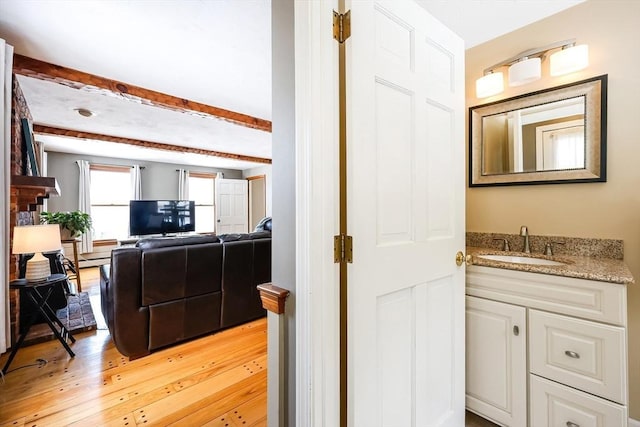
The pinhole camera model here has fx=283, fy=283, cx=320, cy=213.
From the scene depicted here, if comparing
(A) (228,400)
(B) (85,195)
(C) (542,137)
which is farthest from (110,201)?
(C) (542,137)

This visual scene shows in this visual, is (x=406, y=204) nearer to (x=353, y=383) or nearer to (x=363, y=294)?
(x=363, y=294)

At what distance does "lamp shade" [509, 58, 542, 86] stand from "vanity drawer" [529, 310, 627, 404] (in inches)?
55.3

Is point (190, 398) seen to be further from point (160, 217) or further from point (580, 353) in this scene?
point (160, 217)

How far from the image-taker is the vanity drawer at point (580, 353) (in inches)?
45.6

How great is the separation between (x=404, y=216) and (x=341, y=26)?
Answer: 720mm

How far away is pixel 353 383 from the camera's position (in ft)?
3.15

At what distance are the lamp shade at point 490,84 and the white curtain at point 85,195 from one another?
6.83 meters

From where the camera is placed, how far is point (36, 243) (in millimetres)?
2057

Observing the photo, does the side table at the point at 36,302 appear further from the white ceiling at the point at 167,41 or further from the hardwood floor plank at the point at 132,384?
the white ceiling at the point at 167,41

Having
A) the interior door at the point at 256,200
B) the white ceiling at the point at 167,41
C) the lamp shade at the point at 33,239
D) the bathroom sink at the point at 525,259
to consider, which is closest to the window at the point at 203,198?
the interior door at the point at 256,200

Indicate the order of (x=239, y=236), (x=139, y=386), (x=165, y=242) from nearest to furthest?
(x=139, y=386) < (x=165, y=242) < (x=239, y=236)

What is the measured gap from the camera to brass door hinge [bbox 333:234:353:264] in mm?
961

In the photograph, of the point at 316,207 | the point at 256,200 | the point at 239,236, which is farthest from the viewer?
the point at 256,200

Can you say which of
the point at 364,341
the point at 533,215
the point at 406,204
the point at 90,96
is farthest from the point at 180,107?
the point at 533,215
